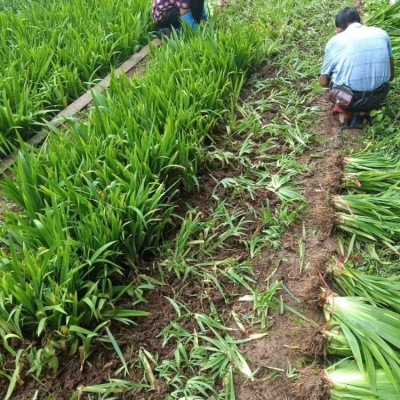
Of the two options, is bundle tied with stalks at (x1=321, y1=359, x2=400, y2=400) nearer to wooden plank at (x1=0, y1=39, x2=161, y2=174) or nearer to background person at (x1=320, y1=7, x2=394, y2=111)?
background person at (x1=320, y1=7, x2=394, y2=111)

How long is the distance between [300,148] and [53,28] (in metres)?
2.53

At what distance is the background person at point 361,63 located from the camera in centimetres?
307

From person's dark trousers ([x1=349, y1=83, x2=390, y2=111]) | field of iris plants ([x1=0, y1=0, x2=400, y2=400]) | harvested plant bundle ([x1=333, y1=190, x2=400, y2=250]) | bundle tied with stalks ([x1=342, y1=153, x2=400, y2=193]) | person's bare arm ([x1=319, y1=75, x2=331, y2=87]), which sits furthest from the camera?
person's bare arm ([x1=319, y1=75, x2=331, y2=87])

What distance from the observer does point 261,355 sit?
2.00 meters

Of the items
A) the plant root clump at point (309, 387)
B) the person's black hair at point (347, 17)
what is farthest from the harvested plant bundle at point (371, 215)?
the person's black hair at point (347, 17)

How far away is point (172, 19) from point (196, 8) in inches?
10.6

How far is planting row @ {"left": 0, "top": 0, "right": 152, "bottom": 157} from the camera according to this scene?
3135 millimetres

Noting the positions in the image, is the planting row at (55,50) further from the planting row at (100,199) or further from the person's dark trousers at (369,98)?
the person's dark trousers at (369,98)

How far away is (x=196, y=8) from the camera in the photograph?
4.34 meters

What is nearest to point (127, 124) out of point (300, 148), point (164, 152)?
point (164, 152)

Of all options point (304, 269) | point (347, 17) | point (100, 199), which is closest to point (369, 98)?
point (347, 17)

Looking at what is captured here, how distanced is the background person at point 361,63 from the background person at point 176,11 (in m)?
1.61

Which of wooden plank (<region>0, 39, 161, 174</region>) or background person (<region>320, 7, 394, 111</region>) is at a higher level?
wooden plank (<region>0, 39, 161, 174</region>)

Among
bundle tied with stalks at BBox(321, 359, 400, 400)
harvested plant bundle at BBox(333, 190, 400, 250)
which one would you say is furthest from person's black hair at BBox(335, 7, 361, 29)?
bundle tied with stalks at BBox(321, 359, 400, 400)
